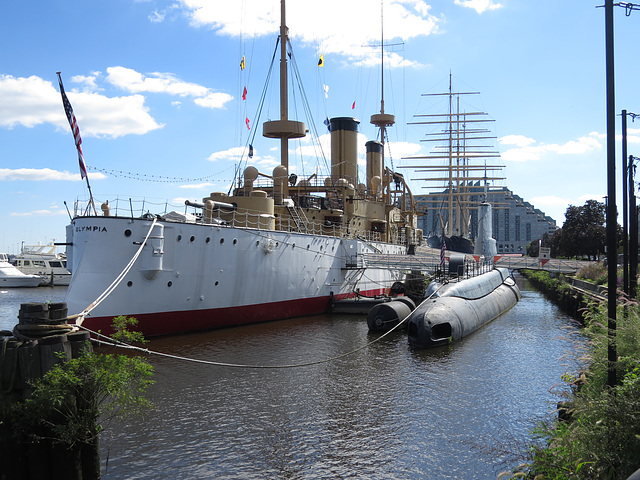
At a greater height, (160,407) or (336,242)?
(336,242)

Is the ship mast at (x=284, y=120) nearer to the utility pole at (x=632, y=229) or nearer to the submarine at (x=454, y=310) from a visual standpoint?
the submarine at (x=454, y=310)

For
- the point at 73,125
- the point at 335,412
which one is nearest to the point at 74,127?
the point at 73,125

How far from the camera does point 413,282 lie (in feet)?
118

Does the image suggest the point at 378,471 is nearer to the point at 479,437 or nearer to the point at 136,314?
the point at 479,437

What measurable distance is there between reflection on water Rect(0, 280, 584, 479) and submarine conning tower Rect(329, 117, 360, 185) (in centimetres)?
1938

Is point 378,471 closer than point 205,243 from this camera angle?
Yes

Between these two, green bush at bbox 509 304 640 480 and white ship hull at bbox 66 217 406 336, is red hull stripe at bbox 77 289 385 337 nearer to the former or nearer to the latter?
white ship hull at bbox 66 217 406 336

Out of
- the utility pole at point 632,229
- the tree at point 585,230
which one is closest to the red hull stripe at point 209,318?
the utility pole at point 632,229

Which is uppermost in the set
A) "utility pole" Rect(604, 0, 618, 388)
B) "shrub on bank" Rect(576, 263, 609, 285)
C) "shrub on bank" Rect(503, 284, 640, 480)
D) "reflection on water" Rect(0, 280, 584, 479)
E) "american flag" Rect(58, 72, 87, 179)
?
"american flag" Rect(58, 72, 87, 179)

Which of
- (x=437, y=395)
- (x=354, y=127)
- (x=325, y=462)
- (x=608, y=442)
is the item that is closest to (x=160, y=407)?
(x=325, y=462)

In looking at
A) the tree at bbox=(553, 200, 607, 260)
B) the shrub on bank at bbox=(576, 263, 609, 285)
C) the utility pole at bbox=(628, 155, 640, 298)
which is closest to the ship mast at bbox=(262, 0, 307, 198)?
the utility pole at bbox=(628, 155, 640, 298)

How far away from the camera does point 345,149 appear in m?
37.4

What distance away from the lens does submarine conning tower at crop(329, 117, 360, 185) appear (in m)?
37.4

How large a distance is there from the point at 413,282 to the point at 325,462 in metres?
27.2
